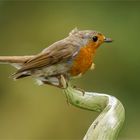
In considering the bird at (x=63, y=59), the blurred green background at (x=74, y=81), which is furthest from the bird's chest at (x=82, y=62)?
the blurred green background at (x=74, y=81)

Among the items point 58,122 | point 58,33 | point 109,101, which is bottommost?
point 58,122

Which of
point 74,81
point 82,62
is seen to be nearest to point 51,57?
point 82,62

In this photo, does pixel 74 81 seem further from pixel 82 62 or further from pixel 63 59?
pixel 82 62

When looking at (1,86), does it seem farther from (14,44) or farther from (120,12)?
(120,12)

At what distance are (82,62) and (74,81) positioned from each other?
167 inches

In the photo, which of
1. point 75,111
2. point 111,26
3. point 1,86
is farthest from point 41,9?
point 75,111

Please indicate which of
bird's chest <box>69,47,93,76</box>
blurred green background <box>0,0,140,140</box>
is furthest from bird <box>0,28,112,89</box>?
blurred green background <box>0,0,140,140</box>

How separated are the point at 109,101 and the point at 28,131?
529 cm

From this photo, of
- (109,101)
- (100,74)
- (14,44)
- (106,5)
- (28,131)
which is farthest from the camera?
(106,5)

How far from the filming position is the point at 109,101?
158 cm

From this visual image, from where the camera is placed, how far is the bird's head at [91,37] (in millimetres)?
2543

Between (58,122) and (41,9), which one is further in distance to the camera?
(41,9)

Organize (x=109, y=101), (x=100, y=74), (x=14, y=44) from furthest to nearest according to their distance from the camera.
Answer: (x=14, y=44), (x=100, y=74), (x=109, y=101)

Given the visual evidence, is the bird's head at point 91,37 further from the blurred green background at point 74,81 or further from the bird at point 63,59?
the blurred green background at point 74,81
